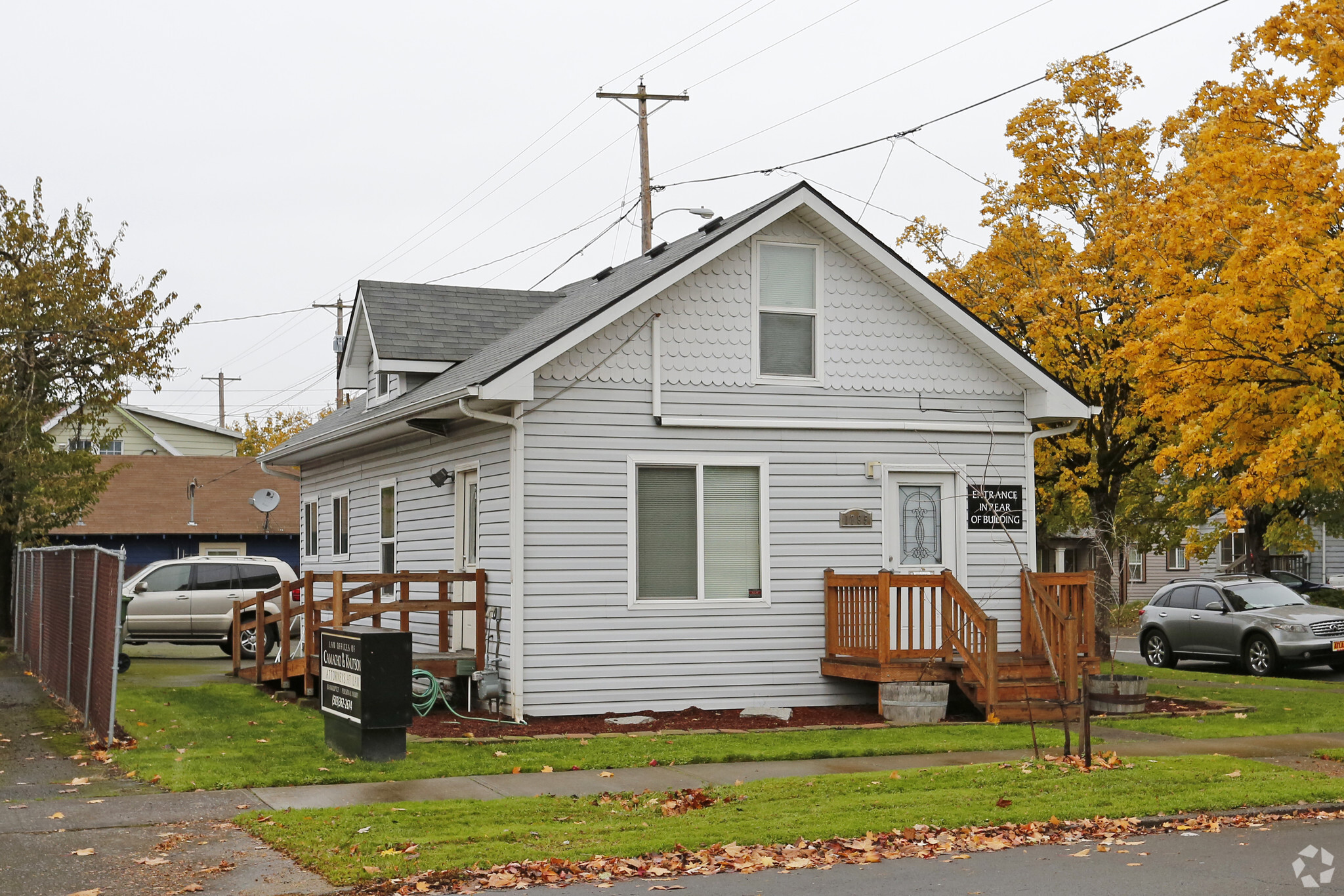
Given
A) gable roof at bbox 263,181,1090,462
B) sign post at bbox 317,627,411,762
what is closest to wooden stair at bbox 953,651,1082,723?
gable roof at bbox 263,181,1090,462

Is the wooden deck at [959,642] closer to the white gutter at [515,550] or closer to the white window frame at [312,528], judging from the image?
the white gutter at [515,550]

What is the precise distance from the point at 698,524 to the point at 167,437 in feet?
134

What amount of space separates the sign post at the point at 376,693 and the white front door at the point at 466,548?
4.12 m

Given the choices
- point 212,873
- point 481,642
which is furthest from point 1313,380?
point 212,873

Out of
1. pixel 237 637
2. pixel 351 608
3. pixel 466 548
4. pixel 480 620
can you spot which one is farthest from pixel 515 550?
pixel 237 637

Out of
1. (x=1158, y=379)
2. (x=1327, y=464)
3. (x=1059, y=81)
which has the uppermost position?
(x=1059, y=81)

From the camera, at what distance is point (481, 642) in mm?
15398

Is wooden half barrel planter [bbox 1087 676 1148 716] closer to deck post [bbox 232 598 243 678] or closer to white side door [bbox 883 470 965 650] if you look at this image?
white side door [bbox 883 470 965 650]

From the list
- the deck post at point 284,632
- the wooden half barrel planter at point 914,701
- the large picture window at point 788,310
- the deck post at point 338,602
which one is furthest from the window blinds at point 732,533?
the deck post at point 284,632

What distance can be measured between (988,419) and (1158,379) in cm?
241

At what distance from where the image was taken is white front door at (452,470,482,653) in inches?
639

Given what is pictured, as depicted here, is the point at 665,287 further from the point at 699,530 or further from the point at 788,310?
the point at 699,530

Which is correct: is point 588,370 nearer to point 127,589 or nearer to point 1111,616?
point 1111,616

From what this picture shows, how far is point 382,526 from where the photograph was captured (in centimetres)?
1936
